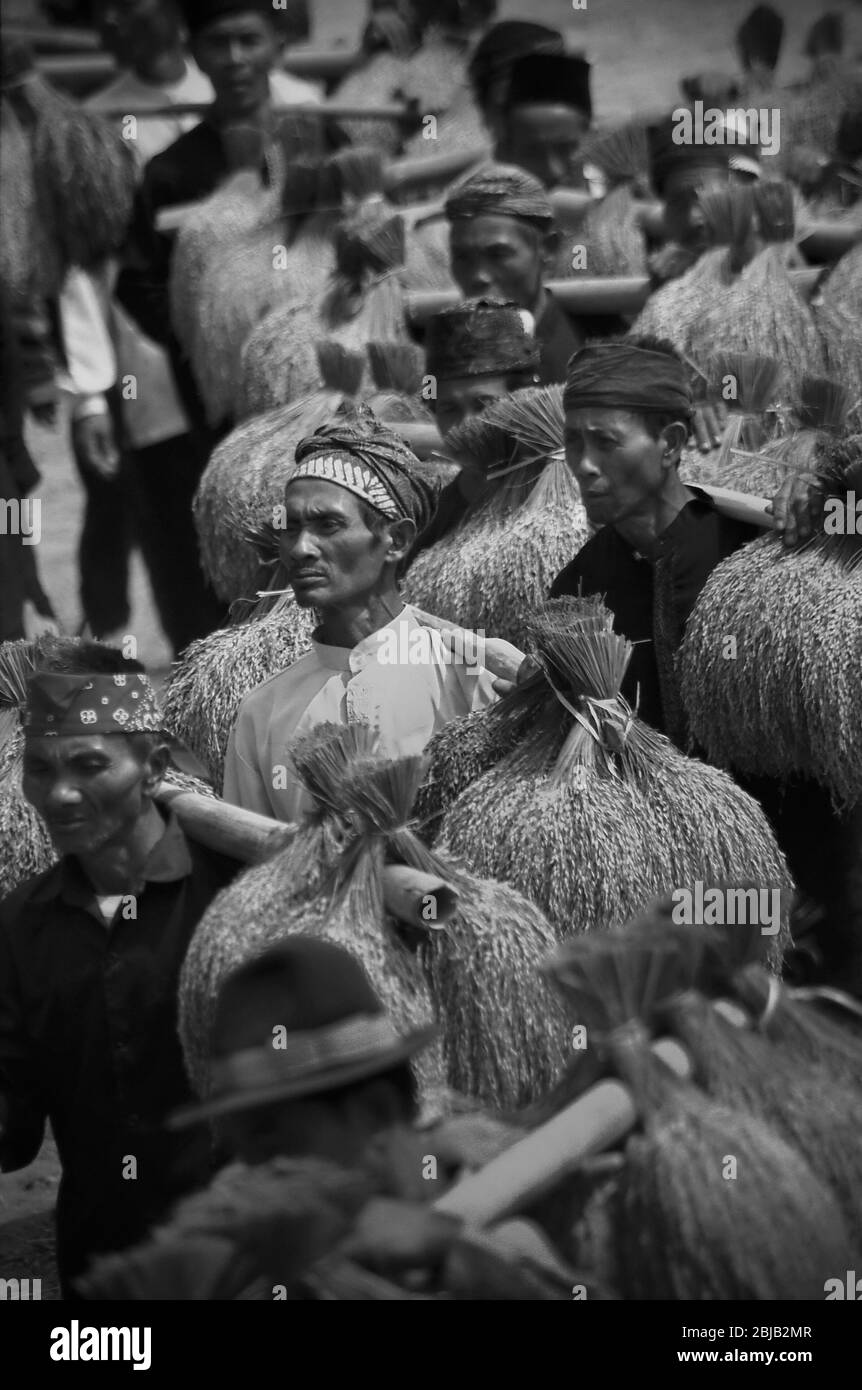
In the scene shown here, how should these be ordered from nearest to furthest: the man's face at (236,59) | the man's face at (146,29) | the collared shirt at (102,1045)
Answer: the collared shirt at (102,1045), the man's face at (236,59), the man's face at (146,29)

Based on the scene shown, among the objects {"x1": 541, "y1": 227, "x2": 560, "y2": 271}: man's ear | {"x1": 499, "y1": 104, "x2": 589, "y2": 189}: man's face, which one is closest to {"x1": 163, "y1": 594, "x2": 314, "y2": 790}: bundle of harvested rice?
{"x1": 541, "y1": 227, "x2": 560, "y2": 271}: man's ear

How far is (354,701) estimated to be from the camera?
Answer: 475 cm

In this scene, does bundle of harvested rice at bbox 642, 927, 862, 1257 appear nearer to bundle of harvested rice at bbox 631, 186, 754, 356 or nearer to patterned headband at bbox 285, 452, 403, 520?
patterned headband at bbox 285, 452, 403, 520

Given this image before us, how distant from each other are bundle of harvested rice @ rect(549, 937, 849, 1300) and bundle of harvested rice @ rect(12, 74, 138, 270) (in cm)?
590

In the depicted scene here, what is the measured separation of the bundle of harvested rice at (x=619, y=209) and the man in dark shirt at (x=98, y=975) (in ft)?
13.8

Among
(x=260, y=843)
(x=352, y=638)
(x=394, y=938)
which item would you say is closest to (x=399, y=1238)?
(x=394, y=938)

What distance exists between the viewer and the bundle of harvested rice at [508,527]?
18.7 feet

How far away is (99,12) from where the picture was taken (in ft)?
36.7

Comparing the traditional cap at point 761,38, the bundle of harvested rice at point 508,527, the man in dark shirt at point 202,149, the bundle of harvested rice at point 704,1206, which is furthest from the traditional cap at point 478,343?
the traditional cap at point 761,38

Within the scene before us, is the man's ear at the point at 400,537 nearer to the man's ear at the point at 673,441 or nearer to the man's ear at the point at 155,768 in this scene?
the man's ear at the point at 673,441

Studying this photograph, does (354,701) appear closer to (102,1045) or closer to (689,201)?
(102,1045)

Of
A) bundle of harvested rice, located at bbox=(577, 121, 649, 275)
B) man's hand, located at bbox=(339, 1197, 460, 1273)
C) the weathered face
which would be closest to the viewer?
man's hand, located at bbox=(339, 1197, 460, 1273)

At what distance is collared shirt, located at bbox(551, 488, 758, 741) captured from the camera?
209 inches

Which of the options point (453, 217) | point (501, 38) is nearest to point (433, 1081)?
point (453, 217)
